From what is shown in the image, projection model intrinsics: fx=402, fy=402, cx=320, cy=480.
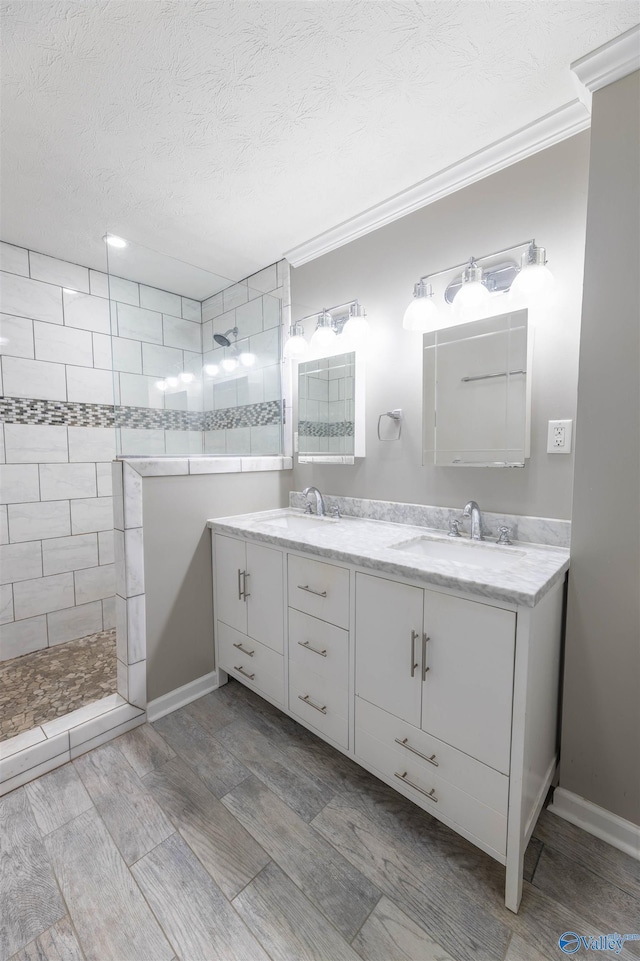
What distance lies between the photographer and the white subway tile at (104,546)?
2543mm

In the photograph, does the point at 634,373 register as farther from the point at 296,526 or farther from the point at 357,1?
the point at 296,526

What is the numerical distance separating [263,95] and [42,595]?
8.52 ft

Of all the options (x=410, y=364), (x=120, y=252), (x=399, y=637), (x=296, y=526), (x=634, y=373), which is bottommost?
(x=399, y=637)

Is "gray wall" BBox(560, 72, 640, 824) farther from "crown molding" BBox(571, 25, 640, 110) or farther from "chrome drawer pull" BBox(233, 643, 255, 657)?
"chrome drawer pull" BBox(233, 643, 255, 657)

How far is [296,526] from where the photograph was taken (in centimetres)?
209

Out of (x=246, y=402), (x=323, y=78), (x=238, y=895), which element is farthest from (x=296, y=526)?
(x=323, y=78)

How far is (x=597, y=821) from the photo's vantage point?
1.23 meters

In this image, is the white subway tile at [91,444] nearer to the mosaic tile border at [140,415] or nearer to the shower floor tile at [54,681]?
the mosaic tile border at [140,415]

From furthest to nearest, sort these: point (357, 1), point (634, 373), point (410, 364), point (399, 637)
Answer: point (410, 364) < point (399, 637) < point (634, 373) < point (357, 1)

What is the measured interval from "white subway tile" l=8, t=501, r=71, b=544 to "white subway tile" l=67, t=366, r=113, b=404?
0.65 metres

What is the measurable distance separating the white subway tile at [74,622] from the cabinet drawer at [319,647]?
5.28 ft

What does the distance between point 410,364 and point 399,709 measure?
138cm

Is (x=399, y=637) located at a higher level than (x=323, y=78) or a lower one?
lower

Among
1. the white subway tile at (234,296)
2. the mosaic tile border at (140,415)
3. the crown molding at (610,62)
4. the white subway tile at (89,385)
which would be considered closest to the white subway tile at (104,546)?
the mosaic tile border at (140,415)
